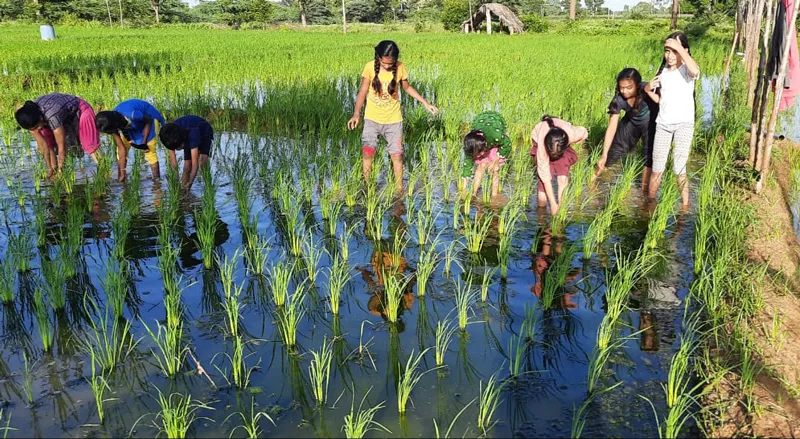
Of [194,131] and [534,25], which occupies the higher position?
[534,25]

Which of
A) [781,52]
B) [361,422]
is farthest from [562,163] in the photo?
[361,422]

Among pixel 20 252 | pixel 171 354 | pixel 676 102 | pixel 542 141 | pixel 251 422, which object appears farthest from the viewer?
pixel 676 102

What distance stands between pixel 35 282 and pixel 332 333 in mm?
1948

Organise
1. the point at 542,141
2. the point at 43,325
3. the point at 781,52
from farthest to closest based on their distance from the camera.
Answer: the point at 781,52
the point at 542,141
the point at 43,325

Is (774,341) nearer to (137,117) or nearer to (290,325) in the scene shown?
(290,325)

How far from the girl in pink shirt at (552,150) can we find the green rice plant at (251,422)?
2663 millimetres

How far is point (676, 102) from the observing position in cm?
441

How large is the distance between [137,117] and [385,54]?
2.12 m

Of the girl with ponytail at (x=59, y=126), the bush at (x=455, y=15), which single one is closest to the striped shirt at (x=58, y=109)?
the girl with ponytail at (x=59, y=126)

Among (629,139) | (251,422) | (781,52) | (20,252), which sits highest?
(781,52)

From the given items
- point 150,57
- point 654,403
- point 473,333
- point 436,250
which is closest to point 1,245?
point 436,250

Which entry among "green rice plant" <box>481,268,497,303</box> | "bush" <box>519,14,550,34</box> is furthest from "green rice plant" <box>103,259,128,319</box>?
"bush" <box>519,14,550,34</box>

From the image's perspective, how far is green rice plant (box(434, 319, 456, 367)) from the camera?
Answer: 2.73 meters

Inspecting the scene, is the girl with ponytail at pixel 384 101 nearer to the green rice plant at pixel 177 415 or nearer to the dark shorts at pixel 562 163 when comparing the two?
the dark shorts at pixel 562 163
